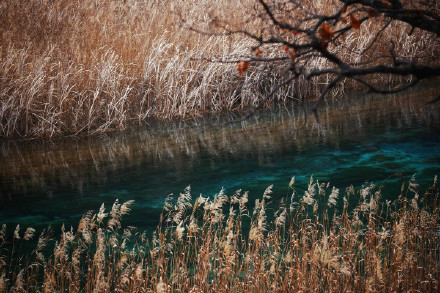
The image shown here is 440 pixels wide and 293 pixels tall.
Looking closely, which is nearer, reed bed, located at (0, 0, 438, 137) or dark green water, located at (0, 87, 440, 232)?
dark green water, located at (0, 87, 440, 232)

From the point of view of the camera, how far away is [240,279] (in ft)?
Answer: 13.1

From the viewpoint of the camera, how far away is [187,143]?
808 cm

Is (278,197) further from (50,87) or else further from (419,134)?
(50,87)

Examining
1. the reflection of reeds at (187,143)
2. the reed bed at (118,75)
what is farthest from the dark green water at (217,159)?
the reed bed at (118,75)

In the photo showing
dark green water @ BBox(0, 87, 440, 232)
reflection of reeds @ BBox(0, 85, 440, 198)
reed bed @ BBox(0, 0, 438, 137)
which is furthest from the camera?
reed bed @ BBox(0, 0, 438, 137)

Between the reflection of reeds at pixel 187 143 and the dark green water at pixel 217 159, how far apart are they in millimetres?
17

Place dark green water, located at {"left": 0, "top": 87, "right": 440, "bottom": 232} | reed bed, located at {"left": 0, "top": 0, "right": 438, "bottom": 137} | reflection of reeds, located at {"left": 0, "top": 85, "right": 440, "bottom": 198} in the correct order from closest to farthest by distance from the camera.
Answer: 1. dark green water, located at {"left": 0, "top": 87, "right": 440, "bottom": 232}
2. reflection of reeds, located at {"left": 0, "top": 85, "right": 440, "bottom": 198}
3. reed bed, located at {"left": 0, "top": 0, "right": 438, "bottom": 137}

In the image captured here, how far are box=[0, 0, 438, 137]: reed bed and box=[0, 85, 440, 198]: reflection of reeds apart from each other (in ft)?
1.88

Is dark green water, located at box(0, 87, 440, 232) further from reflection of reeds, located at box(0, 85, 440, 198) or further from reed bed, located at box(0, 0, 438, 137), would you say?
reed bed, located at box(0, 0, 438, 137)

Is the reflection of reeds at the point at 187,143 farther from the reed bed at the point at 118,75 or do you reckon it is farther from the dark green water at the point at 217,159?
the reed bed at the point at 118,75

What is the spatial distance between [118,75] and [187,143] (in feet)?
8.94

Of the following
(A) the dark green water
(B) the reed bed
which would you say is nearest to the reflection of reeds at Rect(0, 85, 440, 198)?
(A) the dark green water

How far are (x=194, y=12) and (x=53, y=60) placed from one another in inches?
156

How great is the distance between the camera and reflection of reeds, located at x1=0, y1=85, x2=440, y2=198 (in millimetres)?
7160
